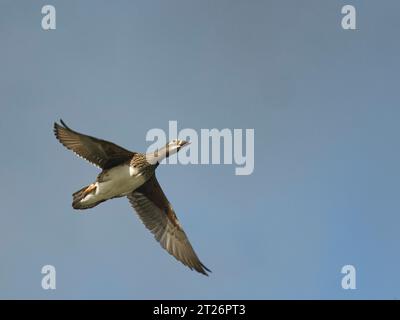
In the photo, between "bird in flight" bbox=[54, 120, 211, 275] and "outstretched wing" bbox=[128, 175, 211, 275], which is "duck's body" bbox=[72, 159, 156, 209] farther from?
"outstretched wing" bbox=[128, 175, 211, 275]

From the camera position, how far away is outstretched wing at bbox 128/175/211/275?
26.9 metres

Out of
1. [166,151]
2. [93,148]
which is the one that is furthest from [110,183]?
[166,151]

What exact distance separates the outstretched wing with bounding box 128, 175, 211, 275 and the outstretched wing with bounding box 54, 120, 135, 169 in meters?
1.75

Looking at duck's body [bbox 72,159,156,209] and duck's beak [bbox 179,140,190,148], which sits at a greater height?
duck's beak [bbox 179,140,190,148]

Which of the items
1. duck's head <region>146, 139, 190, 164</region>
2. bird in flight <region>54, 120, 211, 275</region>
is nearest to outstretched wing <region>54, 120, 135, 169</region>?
bird in flight <region>54, 120, 211, 275</region>

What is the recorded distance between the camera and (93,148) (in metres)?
25.2

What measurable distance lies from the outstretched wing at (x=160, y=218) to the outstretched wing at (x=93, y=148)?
1746mm

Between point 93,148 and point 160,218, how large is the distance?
3461mm

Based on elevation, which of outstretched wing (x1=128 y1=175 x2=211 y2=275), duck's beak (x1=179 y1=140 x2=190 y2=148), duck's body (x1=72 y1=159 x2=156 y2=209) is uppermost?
duck's beak (x1=179 y1=140 x2=190 y2=148)

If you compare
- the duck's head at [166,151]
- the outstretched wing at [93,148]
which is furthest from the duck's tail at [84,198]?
the duck's head at [166,151]

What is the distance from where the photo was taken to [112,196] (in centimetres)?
2547

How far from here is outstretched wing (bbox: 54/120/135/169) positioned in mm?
24859

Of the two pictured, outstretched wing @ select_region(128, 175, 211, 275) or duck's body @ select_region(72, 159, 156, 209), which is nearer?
duck's body @ select_region(72, 159, 156, 209)
